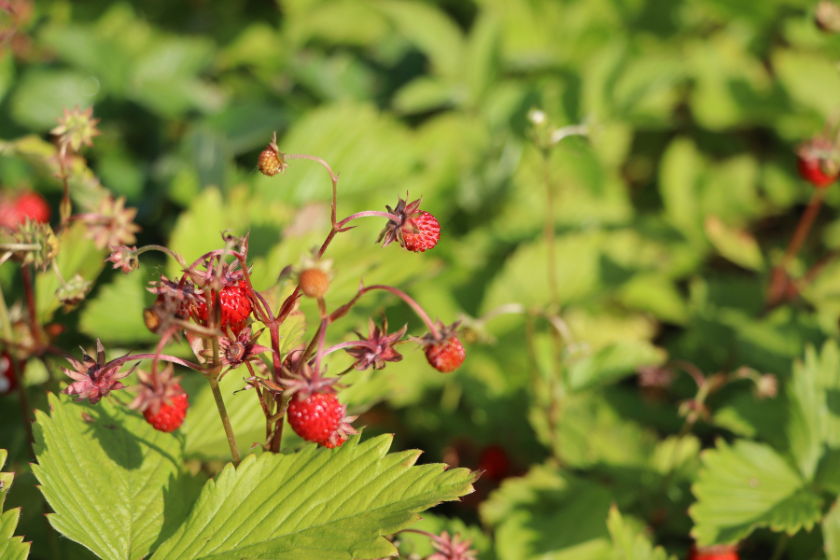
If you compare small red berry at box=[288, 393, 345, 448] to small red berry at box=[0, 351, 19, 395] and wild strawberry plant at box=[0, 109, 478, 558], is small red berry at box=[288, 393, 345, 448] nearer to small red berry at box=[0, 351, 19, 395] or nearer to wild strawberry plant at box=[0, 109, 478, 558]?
wild strawberry plant at box=[0, 109, 478, 558]

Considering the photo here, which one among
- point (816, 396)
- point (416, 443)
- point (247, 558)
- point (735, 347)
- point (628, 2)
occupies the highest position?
point (628, 2)

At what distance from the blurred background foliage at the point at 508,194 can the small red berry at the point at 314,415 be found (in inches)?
16.9

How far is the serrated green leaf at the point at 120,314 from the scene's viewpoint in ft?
6.15

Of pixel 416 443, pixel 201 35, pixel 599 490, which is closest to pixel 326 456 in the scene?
pixel 599 490

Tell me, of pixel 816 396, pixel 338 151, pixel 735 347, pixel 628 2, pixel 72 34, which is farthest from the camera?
pixel 628 2

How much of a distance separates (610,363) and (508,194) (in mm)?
1110

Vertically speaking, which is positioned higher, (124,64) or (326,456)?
(124,64)

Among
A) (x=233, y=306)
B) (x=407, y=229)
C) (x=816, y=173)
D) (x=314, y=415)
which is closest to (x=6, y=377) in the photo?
(x=233, y=306)

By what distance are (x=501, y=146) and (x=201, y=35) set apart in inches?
74.5

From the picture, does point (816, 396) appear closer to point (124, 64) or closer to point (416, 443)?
point (416, 443)

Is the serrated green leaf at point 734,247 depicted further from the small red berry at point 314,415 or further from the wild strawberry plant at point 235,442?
the small red berry at point 314,415

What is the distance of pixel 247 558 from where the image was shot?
116 cm

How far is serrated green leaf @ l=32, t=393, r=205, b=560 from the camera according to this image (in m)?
1.21

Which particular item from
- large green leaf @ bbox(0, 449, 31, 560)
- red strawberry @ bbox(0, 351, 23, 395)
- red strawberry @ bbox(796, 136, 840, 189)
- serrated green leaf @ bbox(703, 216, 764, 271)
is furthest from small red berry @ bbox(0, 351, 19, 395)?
serrated green leaf @ bbox(703, 216, 764, 271)
